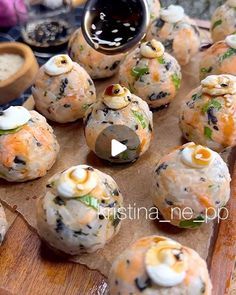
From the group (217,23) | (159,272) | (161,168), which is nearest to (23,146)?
(161,168)

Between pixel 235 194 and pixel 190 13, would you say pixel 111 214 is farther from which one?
pixel 190 13

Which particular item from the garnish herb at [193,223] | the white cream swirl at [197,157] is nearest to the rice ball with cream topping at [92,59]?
the white cream swirl at [197,157]

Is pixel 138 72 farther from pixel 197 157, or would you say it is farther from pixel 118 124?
pixel 197 157

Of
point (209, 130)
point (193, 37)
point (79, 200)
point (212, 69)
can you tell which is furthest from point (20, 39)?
point (79, 200)

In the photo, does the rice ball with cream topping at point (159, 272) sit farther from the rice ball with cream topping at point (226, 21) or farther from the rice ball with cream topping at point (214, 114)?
the rice ball with cream topping at point (226, 21)

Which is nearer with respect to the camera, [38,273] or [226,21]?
[38,273]
